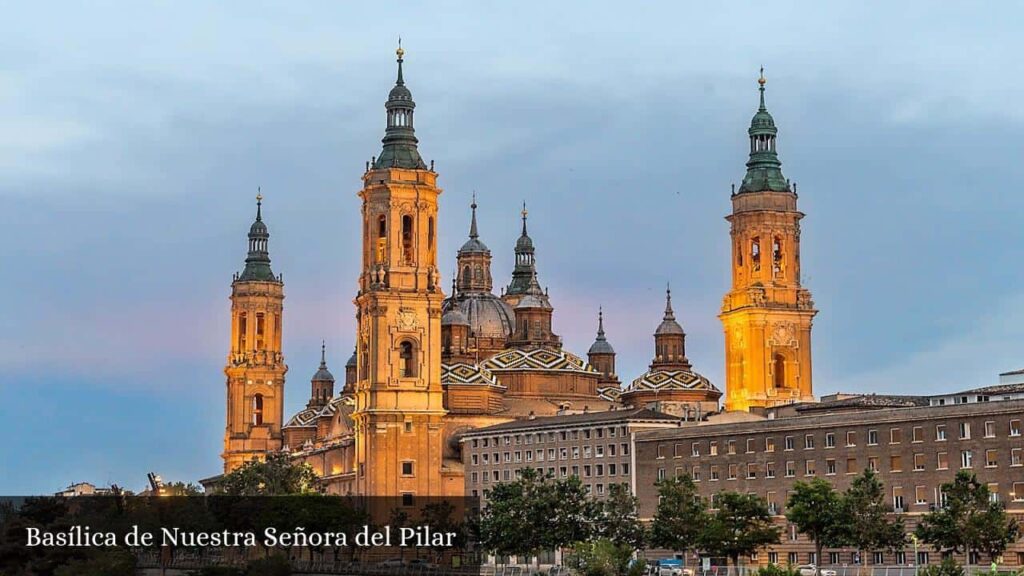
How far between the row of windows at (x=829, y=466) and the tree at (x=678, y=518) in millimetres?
8736

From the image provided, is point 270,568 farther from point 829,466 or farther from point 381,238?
point 381,238

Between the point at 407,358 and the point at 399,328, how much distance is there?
9.44 ft

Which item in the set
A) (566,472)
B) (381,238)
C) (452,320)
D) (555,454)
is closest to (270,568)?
(566,472)

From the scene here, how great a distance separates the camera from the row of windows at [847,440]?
12088 cm

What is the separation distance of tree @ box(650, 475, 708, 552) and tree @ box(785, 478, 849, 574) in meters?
8.40

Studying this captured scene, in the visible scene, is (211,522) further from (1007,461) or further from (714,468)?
(1007,461)

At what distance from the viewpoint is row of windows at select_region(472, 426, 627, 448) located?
155375 millimetres

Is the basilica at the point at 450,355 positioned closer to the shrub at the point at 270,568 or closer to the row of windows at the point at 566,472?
the row of windows at the point at 566,472

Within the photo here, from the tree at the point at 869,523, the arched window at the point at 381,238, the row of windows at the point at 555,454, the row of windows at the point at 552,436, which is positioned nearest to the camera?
the tree at the point at 869,523

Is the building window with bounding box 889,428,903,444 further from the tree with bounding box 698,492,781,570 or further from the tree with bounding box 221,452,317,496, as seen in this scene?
the tree with bounding box 221,452,317,496

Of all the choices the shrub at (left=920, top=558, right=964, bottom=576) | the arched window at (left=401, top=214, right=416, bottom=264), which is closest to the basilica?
the arched window at (left=401, top=214, right=416, bottom=264)

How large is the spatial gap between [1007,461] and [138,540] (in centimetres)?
6673

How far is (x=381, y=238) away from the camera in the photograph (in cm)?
17488

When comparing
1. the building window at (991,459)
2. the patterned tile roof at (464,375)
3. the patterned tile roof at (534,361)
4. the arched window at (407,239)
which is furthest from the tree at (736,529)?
the patterned tile roof at (534,361)
